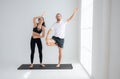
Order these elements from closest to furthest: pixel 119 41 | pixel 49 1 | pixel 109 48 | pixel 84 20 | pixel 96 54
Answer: pixel 119 41
pixel 109 48
pixel 96 54
pixel 84 20
pixel 49 1

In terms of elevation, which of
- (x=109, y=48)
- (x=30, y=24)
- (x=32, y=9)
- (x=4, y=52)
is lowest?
(x=4, y=52)

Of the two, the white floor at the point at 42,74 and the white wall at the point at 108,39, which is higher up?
the white wall at the point at 108,39

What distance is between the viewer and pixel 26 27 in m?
6.46

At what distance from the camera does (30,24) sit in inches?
254

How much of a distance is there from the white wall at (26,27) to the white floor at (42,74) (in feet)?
4.12

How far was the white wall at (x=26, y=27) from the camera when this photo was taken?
6426 millimetres

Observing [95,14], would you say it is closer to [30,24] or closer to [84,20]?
[84,20]

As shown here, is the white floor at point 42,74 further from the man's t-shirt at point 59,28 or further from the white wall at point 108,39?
the white wall at point 108,39

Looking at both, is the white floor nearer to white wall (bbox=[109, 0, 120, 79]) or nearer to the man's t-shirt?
the man's t-shirt

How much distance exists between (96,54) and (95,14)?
78 cm

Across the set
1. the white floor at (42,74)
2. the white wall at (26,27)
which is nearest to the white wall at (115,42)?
the white floor at (42,74)

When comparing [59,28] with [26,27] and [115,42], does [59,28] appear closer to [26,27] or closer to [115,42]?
Answer: [26,27]

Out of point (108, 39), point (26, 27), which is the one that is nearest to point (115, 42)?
point (108, 39)

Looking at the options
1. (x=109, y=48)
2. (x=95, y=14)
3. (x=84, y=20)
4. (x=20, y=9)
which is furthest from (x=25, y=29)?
(x=109, y=48)
